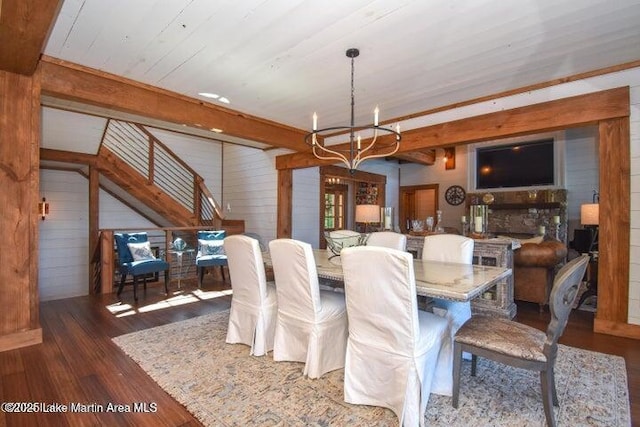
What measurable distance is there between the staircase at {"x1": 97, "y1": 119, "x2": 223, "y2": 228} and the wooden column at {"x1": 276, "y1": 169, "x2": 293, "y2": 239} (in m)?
1.10

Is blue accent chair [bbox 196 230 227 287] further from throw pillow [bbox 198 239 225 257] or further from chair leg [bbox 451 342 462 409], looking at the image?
chair leg [bbox 451 342 462 409]

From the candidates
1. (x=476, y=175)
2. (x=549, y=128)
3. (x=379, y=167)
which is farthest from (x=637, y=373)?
(x=379, y=167)

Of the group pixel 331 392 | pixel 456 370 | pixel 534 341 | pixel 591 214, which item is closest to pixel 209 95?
pixel 331 392

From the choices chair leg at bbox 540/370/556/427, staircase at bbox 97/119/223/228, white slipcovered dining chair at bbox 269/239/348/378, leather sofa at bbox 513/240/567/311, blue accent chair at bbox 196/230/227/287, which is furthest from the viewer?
staircase at bbox 97/119/223/228

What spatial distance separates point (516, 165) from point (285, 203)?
16.7 ft

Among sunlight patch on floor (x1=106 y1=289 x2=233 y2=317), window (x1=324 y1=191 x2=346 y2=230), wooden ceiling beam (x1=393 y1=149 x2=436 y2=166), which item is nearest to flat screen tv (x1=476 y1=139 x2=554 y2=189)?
wooden ceiling beam (x1=393 y1=149 x2=436 y2=166)

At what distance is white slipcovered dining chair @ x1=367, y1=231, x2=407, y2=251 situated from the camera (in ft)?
10.5

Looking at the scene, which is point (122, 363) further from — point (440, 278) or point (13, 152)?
point (440, 278)

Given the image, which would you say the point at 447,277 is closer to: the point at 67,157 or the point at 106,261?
the point at 106,261

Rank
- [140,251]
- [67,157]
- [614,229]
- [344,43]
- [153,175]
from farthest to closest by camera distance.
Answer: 1. [153,175]
2. [67,157]
3. [140,251]
4. [614,229]
5. [344,43]

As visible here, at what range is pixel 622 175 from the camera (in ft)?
10.00

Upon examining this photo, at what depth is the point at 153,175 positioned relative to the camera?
6.29m

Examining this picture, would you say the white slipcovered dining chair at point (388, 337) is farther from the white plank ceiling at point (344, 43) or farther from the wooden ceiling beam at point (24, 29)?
the wooden ceiling beam at point (24, 29)

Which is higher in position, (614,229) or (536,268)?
(614,229)
